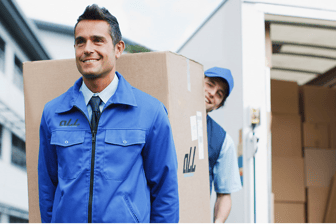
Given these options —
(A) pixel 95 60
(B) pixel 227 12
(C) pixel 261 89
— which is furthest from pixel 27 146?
(B) pixel 227 12

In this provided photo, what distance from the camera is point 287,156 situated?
134 inches

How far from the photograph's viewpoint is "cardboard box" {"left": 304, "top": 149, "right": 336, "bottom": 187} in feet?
11.0

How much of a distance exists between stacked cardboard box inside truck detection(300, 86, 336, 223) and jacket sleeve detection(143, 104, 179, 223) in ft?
8.47

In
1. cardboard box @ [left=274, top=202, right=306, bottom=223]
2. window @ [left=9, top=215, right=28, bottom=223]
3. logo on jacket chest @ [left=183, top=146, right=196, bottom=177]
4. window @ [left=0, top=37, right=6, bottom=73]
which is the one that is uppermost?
window @ [left=0, top=37, right=6, bottom=73]

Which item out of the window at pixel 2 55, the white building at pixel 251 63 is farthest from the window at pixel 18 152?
the white building at pixel 251 63

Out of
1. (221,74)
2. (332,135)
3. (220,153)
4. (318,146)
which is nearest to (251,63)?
(221,74)

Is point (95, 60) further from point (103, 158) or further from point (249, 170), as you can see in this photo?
point (249, 170)

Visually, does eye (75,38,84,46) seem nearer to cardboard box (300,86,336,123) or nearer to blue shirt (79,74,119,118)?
blue shirt (79,74,119,118)

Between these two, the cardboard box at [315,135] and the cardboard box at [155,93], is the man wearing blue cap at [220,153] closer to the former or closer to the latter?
the cardboard box at [155,93]

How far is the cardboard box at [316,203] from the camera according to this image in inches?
128

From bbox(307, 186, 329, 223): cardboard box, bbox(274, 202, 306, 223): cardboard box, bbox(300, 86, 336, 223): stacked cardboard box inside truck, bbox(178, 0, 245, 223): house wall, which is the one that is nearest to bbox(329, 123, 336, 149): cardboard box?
bbox(300, 86, 336, 223): stacked cardboard box inside truck

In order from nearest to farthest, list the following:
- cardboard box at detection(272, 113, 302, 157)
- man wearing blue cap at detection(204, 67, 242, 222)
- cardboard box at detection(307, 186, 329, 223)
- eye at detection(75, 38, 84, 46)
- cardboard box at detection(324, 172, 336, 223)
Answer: eye at detection(75, 38, 84, 46) < man wearing blue cap at detection(204, 67, 242, 222) < cardboard box at detection(324, 172, 336, 223) < cardboard box at detection(307, 186, 329, 223) < cardboard box at detection(272, 113, 302, 157)

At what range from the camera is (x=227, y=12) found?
7.95 ft

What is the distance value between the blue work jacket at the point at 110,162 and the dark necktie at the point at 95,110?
20 millimetres
